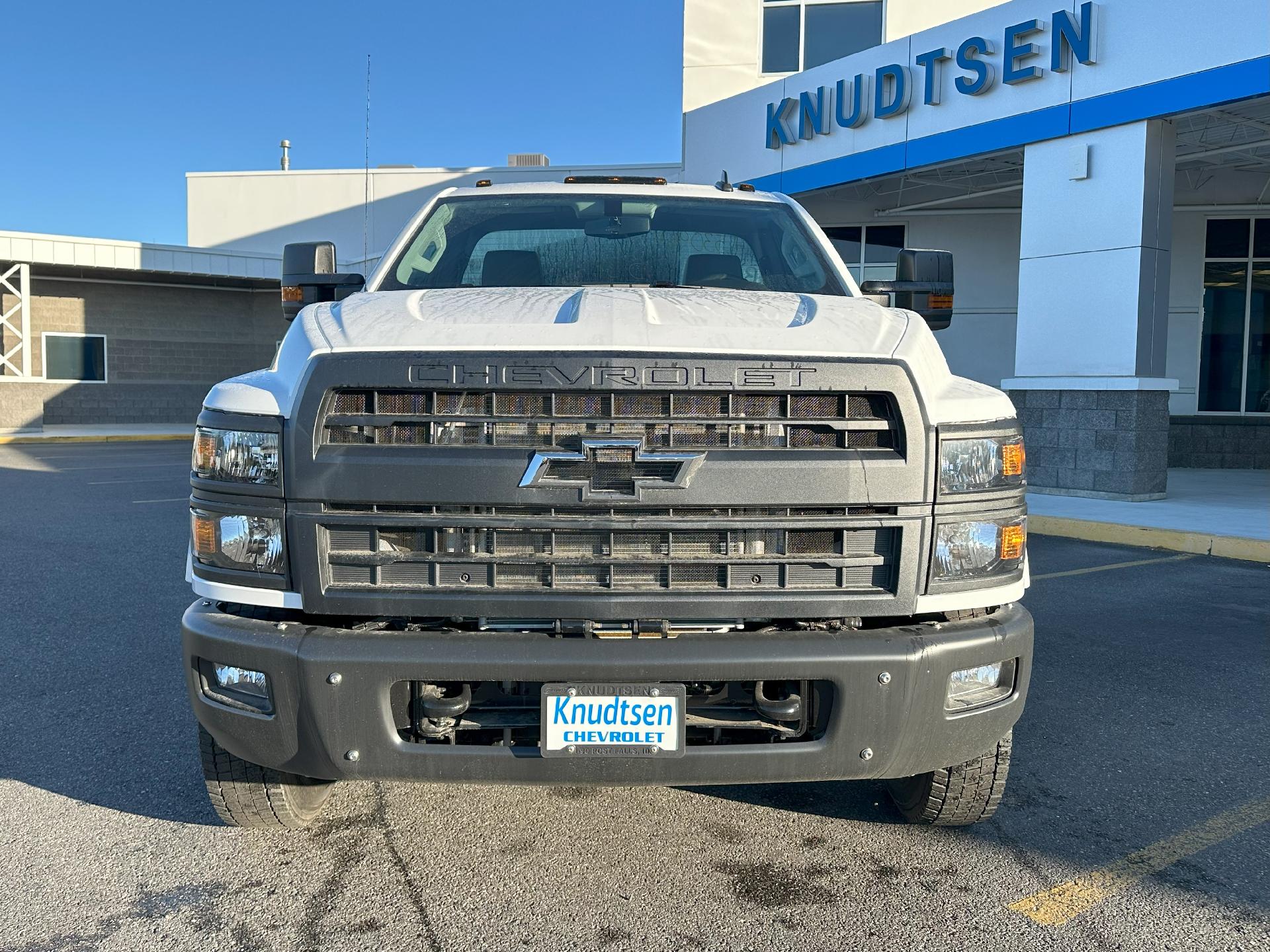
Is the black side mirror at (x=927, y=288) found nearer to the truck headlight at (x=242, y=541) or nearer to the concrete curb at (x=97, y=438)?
the truck headlight at (x=242, y=541)

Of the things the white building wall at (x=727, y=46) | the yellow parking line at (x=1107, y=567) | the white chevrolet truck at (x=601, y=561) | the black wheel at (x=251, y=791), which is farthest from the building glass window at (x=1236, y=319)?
the black wheel at (x=251, y=791)

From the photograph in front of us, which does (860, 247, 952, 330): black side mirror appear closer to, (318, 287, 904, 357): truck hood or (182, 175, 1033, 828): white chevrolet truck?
(318, 287, 904, 357): truck hood

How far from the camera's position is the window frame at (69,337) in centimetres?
2342

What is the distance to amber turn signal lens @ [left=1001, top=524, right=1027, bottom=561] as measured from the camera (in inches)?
110

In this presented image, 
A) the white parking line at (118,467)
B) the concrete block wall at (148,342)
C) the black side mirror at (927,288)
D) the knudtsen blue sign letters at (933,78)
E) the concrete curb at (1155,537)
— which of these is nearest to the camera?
the black side mirror at (927,288)

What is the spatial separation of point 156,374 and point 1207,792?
25.8 m

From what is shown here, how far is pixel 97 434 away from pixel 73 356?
154 inches

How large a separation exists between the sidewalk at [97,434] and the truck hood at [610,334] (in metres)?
19.9

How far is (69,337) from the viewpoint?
939 inches

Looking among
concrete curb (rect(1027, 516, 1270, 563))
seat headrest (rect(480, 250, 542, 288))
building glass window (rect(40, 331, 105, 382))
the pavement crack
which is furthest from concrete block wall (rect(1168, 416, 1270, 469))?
building glass window (rect(40, 331, 105, 382))

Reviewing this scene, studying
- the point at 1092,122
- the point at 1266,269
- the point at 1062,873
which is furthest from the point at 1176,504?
the point at 1062,873

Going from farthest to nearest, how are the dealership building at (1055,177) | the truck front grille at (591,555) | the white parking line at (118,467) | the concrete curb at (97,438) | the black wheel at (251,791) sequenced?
1. the concrete curb at (97,438)
2. the white parking line at (118,467)
3. the dealership building at (1055,177)
4. the black wheel at (251,791)
5. the truck front grille at (591,555)

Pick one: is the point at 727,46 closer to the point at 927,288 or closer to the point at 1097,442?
the point at 1097,442

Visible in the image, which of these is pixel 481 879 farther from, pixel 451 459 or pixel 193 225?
pixel 193 225
